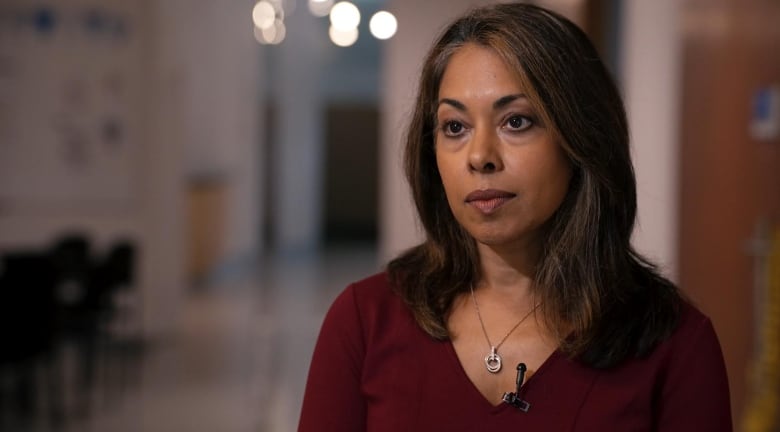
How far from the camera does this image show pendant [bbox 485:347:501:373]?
1.42 meters

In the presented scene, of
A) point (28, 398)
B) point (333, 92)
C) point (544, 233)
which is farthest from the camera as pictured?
point (333, 92)

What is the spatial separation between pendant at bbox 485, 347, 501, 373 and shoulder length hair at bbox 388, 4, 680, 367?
7 cm

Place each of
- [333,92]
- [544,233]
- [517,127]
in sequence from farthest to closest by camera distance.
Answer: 1. [333,92]
2. [544,233]
3. [517,127]

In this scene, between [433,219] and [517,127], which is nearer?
[517,127]

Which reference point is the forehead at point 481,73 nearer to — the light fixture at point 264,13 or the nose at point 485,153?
the nose at point 485,153

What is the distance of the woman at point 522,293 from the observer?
4.46 feet

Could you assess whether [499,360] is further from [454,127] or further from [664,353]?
[454,127]

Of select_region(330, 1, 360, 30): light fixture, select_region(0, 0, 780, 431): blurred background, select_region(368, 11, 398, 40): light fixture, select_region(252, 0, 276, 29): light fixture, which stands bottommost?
select_region(0, 0, 780, 431): blurred background

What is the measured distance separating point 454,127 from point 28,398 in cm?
554

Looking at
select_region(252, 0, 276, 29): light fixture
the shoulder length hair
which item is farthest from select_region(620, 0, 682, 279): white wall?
select_region(252, 0, 276, 29): light fixture

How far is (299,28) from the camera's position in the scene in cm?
1745

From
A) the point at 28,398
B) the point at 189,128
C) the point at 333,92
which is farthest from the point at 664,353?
the point at 333,92

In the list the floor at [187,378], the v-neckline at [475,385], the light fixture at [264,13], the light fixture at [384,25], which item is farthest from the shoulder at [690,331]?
the light fixture at [264,13]

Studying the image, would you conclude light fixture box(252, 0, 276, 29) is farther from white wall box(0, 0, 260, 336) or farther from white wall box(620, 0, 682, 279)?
white wall box(620, 0, 682, 279)
